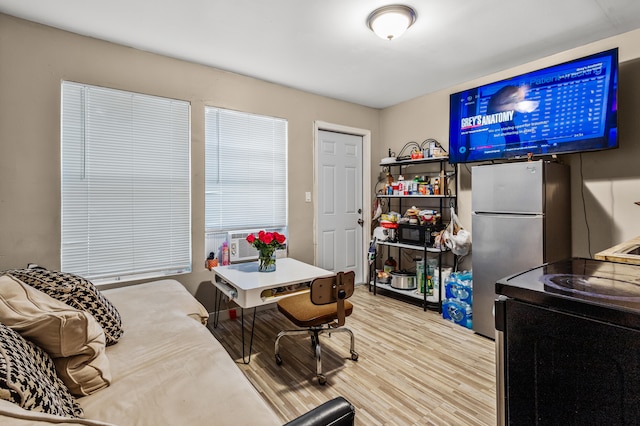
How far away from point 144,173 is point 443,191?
3039mm

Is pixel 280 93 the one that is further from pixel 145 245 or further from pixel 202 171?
pixel 145 245

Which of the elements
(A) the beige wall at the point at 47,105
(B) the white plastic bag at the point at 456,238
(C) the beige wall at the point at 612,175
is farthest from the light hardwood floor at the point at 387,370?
(C) the beige wall at the point at 612,175

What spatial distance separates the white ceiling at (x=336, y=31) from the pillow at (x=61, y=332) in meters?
1.93

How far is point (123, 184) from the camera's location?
8.93 feet

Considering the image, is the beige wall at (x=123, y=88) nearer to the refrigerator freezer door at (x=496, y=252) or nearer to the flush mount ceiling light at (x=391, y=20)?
the refrigerator freezer door at (x=496, y=252)

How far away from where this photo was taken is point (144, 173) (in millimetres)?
2818

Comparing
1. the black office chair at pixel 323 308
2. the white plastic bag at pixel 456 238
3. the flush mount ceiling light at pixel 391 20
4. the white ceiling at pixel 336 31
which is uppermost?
the white ceiling at pixel 336 31

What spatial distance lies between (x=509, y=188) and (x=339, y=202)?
6.72 ft

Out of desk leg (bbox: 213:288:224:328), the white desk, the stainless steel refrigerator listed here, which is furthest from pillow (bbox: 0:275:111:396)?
the stainless steel refrigerator

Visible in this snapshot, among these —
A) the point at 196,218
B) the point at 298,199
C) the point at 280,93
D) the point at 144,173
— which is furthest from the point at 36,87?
the point at 298,199

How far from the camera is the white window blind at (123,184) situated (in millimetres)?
2516

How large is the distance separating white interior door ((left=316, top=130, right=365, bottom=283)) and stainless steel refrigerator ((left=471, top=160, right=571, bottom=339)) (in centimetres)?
175

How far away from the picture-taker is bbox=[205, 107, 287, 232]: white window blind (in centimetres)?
320

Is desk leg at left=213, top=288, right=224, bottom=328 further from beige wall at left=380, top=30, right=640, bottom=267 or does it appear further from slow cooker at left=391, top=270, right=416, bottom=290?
beige wall at left=380, top=30, right=640, bottom=267
